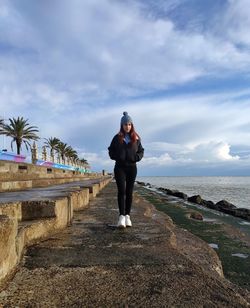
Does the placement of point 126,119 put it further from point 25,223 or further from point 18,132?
point 18,132

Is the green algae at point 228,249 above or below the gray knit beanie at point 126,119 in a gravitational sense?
below

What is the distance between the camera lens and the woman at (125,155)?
4.99m

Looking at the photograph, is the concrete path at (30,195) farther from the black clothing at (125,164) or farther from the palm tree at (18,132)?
the palm tree at (18,132)

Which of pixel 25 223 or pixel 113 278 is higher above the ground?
pixel 25 223

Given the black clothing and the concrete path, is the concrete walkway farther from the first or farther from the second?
the black clothing

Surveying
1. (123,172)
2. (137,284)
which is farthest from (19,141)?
(137,284)

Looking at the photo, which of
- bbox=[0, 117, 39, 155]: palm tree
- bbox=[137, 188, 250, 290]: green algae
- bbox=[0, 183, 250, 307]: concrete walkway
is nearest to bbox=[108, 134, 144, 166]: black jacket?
bbox=[0, 183, 250, 307]: concrete walkway

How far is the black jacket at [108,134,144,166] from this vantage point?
499 centimetres

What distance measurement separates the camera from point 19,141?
40.0 m

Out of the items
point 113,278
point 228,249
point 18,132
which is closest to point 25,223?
point 113,278

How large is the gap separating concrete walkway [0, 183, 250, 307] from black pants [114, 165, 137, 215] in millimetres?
1298

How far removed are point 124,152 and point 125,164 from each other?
21 cm

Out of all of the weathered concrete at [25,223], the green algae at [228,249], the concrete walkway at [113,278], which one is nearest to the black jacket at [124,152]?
the weathered concrete at [25,223]

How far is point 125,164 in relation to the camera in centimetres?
509
